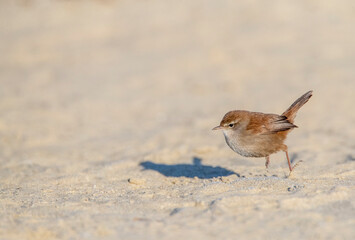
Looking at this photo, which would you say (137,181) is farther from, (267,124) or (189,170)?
(267,124)

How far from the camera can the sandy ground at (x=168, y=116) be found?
5027 mm

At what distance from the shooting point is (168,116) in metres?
11.5

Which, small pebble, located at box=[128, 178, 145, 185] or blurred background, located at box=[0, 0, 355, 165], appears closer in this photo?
small pebble, located at box=[128, 178, 145, 185]

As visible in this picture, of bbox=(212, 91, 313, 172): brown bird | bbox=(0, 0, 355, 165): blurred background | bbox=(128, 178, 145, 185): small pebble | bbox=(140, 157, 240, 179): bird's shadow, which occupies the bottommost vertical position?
bbox=(128, 178, 145, 185): small pebble

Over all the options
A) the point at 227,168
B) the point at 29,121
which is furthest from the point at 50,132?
the point at 227,168

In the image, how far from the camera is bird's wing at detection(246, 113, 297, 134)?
6875 millimetres

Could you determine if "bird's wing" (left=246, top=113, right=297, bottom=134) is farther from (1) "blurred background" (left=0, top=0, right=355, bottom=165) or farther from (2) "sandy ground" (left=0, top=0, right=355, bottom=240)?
(1) "blurred background" (left=0, top=0, right=355, bottom=165)

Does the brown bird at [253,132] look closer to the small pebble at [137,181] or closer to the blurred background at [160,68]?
the small pebble at [137,181]

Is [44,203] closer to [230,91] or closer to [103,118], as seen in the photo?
[103,118]

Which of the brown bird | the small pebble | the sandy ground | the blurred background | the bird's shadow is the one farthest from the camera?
the blurred background

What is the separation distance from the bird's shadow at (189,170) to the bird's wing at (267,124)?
77 cm

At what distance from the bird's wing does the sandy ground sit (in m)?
0.64

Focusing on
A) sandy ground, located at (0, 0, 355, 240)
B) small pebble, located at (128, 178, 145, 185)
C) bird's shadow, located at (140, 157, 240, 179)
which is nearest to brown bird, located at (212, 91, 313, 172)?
sandy ground, located at (0, 0, 355, 240)

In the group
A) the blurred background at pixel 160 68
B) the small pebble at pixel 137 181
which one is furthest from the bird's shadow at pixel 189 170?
the blurred background at pixel 160 68
